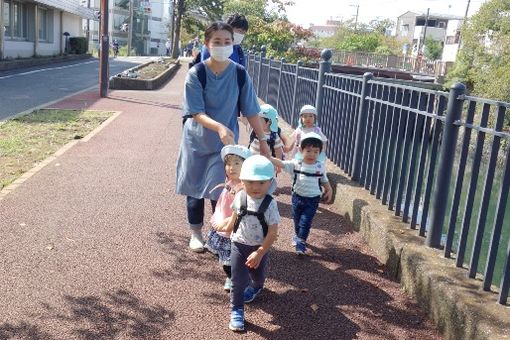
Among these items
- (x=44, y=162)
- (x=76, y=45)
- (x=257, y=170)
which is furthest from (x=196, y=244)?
(x=76, y=45)

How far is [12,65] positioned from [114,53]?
98.1ft

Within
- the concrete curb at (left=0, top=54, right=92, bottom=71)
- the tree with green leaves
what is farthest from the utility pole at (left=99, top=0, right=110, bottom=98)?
the tree with green leaves

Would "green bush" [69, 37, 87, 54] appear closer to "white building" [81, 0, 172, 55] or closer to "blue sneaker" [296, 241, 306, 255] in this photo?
"white building" [81, 0, 172, 55]

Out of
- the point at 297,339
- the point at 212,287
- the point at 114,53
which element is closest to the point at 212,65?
the point at 212,287

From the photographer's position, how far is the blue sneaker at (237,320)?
3135 mm

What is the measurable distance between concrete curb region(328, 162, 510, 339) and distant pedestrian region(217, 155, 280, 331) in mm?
1106

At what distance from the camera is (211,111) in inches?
152

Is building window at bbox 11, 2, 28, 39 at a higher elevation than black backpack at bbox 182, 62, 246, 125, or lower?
higher

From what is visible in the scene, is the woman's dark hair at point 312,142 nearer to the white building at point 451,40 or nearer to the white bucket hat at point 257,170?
the white bucket hat at point 257,170

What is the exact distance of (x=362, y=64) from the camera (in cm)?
5359

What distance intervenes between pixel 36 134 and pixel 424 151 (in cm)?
654

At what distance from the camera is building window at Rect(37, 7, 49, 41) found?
3231 centimetres

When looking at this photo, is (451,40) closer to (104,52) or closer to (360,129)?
(104,52)

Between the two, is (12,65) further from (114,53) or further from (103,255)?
(114,53)
